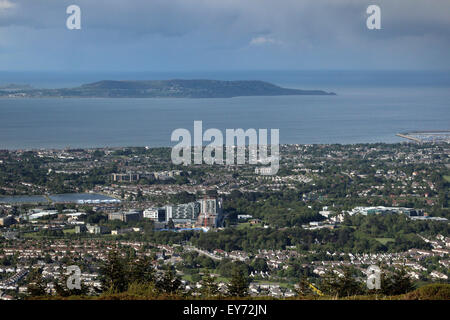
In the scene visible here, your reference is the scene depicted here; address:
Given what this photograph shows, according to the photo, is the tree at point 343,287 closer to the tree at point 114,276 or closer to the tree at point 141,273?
the tree at point 141,273

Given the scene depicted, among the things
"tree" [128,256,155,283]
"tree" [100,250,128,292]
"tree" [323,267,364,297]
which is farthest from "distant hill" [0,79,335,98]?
"tree" [323,267,364,297]

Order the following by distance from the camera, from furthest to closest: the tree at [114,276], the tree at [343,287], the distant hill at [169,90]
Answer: the distant hill at [169,90] < the tree at [114,276] < the tree at [343,287]

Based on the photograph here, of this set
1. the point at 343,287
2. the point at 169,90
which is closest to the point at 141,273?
the point at 343,287

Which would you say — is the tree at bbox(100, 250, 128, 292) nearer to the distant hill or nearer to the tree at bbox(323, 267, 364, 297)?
the tree at bbox(323, 267, 364, 297)

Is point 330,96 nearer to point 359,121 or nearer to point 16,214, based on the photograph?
point 359,121

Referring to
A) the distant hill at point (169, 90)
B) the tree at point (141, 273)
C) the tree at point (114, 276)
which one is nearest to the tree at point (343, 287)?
the tree at point (141, 273)

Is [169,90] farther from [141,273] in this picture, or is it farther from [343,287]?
[343,287]

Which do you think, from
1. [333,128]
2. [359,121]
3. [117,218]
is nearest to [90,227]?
[117,218]

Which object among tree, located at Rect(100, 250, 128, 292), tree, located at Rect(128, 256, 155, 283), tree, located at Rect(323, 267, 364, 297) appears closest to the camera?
tree, located at Rect(323, 267, 364, 297)
